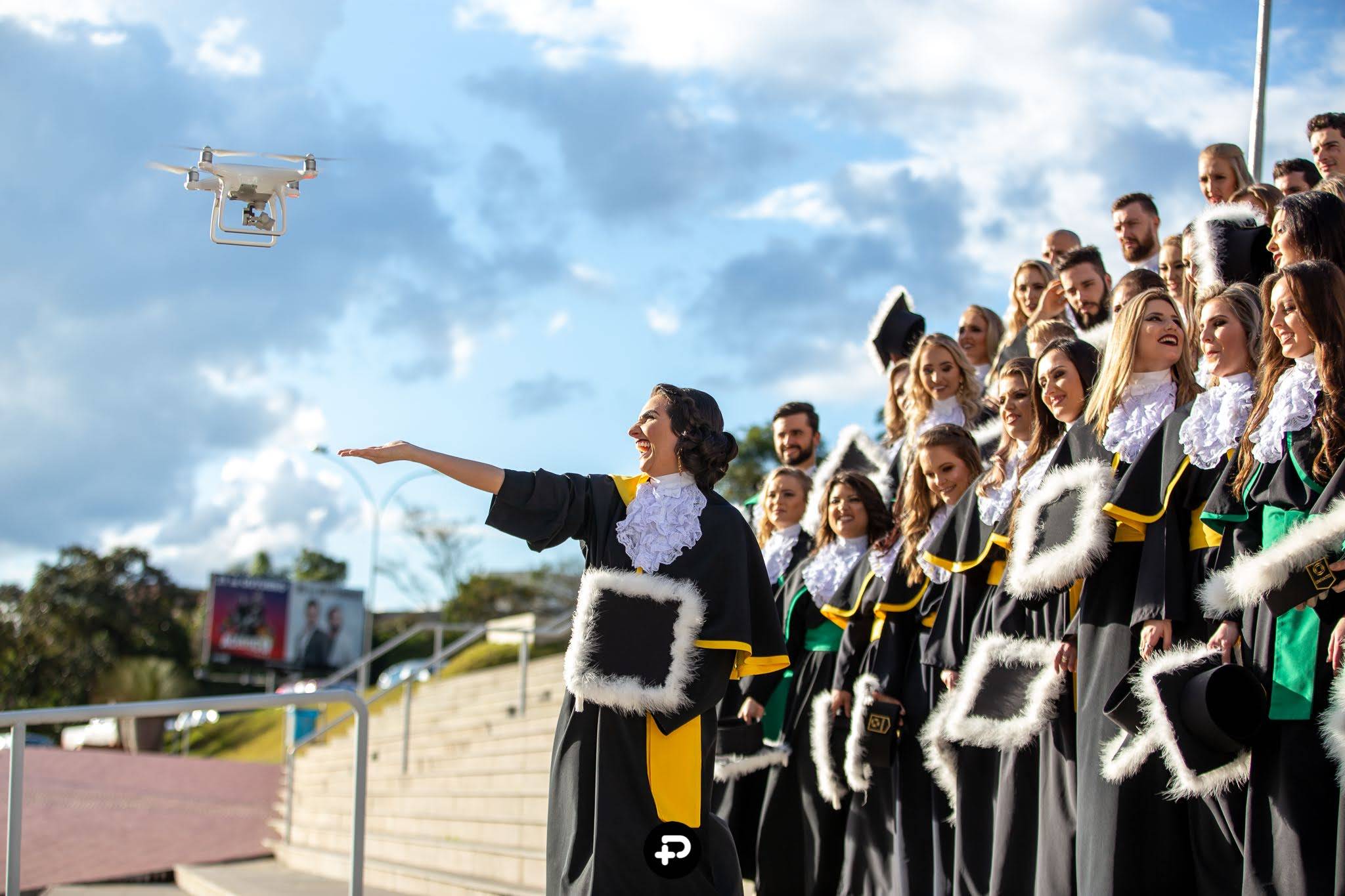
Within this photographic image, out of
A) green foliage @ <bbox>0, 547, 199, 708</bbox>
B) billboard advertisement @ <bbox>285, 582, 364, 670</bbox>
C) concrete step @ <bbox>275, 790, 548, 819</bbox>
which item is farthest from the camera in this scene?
billboard advertisement @ <bbox>285, 582, 364, 670</bbox>

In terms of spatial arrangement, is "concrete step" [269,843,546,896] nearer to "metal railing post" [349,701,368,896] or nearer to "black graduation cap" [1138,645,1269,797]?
"metal railing post" [349,701,368,896]

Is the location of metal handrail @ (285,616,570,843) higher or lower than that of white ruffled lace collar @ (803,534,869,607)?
lower

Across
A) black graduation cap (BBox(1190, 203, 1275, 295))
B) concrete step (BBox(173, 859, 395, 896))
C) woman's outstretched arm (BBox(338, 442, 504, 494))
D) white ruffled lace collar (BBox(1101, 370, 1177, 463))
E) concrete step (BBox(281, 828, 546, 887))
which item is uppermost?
black graduation cap (BBox(1190, 203, 1275, 295))

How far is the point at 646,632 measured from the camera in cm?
452

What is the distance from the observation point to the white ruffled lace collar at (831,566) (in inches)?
255

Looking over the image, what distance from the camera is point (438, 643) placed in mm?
20188

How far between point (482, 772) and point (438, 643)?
30.1 ft

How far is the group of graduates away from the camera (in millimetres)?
3975

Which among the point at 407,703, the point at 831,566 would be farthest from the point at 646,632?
the point at 407,703

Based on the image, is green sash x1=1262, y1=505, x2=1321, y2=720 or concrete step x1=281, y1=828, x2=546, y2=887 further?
concrete step x1=281, y1=828, x2=546, y2=887

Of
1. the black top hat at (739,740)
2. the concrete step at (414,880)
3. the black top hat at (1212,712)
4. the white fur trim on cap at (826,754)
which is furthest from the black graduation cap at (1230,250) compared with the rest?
the concrete step at (414,880)

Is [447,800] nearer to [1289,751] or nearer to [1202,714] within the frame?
[1202,714]

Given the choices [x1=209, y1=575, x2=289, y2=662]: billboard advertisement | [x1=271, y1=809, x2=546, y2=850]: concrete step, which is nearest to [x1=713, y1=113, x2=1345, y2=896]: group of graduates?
[x1=271, y1=809, x2=546, y2=850]: concrete step

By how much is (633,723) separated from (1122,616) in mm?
1674
